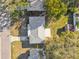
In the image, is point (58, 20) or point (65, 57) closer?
point (65, 57)

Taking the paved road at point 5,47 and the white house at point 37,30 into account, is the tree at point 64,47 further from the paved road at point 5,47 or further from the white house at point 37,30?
the paved road at point 5,47

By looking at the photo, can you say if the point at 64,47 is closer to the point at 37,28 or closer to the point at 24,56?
the point at 37,28

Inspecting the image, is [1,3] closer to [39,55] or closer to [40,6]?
[40,6]

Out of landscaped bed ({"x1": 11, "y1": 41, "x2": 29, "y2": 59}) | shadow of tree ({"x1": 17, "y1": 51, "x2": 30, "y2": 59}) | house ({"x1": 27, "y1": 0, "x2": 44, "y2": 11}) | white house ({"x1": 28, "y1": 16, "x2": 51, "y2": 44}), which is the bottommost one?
shadow of tree ({"x1": 17, "y1": 51, "x2": 30, "y2": 59})

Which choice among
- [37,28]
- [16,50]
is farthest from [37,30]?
[16,50]

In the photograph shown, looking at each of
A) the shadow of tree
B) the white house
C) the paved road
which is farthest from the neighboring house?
the paved road

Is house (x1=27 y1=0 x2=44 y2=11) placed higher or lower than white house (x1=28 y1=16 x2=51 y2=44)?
higher

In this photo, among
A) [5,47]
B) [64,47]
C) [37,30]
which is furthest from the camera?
[37,30]

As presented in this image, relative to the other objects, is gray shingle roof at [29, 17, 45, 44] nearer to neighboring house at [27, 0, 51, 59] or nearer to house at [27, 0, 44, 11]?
neighboring house at [27, 0, 51, 59]

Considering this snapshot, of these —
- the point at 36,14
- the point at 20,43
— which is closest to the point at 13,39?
the point at 20,43
